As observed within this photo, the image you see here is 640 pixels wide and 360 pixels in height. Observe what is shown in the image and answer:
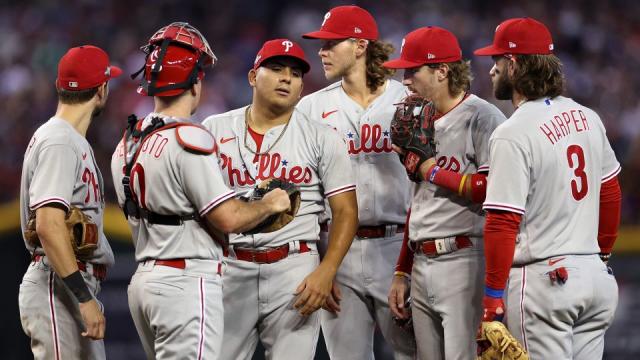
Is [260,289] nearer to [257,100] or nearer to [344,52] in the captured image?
[257,100]

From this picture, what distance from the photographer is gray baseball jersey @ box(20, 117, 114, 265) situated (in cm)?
446

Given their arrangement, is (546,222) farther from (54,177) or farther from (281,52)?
(54,177)

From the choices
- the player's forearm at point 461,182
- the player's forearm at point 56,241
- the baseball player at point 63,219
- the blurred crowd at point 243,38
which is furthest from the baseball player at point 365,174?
the blurred crowd at point 243,38

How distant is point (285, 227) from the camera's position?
15.9 feet

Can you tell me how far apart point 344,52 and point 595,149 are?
5.77 ft

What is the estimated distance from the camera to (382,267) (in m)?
5.38

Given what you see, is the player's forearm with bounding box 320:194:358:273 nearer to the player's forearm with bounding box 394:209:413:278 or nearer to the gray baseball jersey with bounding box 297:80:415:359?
the player's forearm with bounding box 394:209:413:278

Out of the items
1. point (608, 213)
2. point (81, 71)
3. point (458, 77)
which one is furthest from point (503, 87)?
point (81, 71)

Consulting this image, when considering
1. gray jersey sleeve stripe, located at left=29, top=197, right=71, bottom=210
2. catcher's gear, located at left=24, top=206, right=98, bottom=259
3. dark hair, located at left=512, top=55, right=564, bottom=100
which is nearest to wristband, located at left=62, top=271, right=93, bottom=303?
catcher's gear, located at left=24, top=206, right=98, bottom=259

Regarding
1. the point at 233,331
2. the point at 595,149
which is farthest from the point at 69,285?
the point at 595,149

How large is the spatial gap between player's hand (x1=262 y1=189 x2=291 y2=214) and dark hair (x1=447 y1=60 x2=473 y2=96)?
4.15 ft

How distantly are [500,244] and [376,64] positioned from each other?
1.81m

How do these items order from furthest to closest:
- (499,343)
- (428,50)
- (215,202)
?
(428,50)
(499,343)
(215,202)

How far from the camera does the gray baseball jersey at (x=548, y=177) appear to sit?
4.18 m
